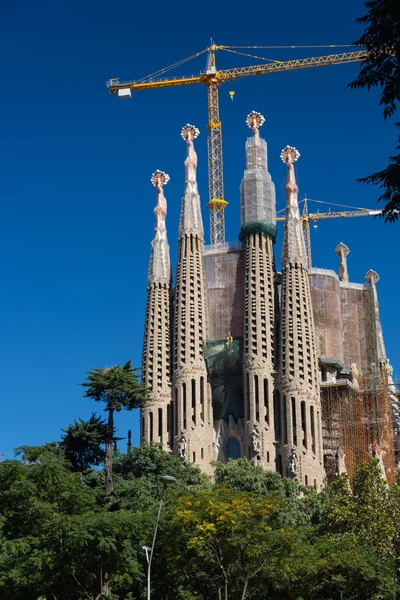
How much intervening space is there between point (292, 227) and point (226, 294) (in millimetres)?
7121

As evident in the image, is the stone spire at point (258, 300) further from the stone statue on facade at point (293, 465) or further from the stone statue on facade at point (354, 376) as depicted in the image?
the stone statue on facade at point (354, 376)

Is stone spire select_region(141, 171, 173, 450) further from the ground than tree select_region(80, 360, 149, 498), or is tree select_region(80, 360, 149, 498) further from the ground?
stone spire select_region(141, 171, 173, 450)

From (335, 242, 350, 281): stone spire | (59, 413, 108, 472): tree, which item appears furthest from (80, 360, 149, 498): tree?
(335, 242, 350, 281): stone spire

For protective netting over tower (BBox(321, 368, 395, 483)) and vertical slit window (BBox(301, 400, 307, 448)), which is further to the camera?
protective netting over tower (BBox(321, 368, 395, 483))

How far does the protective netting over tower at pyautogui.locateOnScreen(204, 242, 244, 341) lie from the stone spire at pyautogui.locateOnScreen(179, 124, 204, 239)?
246cm

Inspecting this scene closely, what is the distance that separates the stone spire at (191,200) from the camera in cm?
8038

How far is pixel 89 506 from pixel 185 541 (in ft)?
13.9

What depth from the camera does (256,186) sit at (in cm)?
7944

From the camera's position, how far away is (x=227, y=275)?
8094cm

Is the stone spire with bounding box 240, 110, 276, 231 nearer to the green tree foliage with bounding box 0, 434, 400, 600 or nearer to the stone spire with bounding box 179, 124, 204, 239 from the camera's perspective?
the stone spire with bounding box 179, 124, 204, 239

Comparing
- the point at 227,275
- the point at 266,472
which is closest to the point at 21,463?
the point at 266,472

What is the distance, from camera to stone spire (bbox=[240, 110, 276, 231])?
78.8 m

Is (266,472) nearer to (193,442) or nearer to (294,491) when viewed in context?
(294,491)

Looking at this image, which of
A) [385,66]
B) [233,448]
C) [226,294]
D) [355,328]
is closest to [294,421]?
[233,448]
